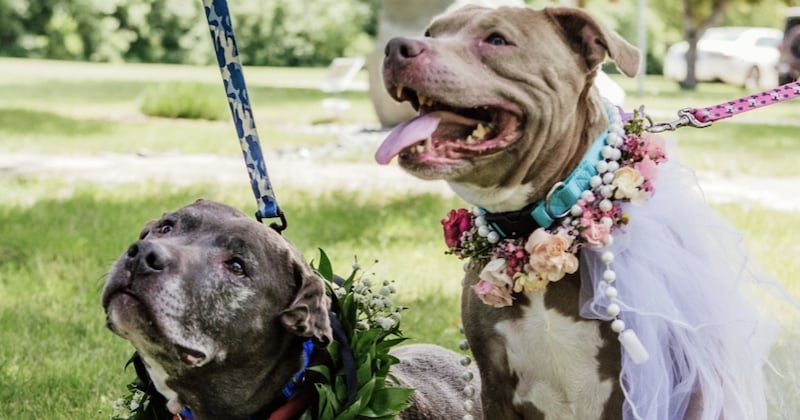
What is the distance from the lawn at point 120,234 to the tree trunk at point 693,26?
1600 centimetres

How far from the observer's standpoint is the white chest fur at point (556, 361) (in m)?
3.54

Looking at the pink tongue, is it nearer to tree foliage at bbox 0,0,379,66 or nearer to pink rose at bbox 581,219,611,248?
pink rose at bbox 581,219,611,248

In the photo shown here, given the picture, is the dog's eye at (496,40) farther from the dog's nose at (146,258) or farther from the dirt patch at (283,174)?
the dirt patch at (283,174)

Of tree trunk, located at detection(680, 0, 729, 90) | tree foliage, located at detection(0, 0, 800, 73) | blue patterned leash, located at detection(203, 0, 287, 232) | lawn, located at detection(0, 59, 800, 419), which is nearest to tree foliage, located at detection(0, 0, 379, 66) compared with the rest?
tree foliage, located at detection(0, 0, 800, 73)

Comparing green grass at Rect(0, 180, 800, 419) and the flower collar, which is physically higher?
the flower collar

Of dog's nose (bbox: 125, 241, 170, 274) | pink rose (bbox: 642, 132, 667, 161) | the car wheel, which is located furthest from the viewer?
the car wheel

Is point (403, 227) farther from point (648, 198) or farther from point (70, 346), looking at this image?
point (648, 198)

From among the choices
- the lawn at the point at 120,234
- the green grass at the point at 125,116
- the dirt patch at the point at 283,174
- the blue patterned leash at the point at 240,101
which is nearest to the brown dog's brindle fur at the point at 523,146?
the blue patterned leash at the point at 240,101

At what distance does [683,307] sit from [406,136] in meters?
1.12

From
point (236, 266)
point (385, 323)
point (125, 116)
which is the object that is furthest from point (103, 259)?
point (125, 116)

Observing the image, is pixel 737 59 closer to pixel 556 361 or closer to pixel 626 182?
pixel 626 182

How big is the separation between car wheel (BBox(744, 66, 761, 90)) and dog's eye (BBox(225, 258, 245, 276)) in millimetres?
33313

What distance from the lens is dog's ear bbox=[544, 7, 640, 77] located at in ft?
11.3

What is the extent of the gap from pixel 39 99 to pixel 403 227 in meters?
13.1
